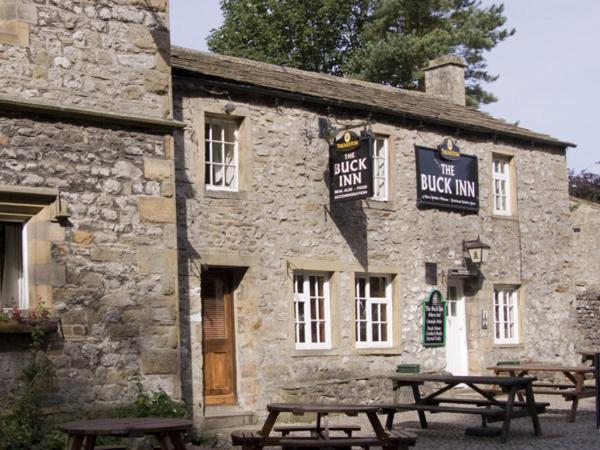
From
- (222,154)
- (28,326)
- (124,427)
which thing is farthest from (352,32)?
(124,427)

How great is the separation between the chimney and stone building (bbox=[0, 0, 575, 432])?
0.16 ft

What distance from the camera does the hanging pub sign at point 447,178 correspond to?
1853 centimetres

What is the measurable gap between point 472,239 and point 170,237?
27.0 feet

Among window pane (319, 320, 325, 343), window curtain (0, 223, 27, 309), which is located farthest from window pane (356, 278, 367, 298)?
window curtain (0, 223, 27, 309)

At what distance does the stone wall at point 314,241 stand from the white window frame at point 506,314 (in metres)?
0.14

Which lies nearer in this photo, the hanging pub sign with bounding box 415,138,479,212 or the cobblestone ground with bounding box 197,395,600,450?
the cobblestone ground with bounding box 197,395,600,450

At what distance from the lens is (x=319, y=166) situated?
16781 mm

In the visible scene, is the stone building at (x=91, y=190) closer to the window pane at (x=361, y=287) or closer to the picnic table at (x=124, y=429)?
the picnic table at (x=124, y=429)

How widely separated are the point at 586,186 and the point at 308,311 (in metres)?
23.8

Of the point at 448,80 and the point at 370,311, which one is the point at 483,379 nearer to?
the point at 370,311

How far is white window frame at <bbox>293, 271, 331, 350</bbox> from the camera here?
1644 cm

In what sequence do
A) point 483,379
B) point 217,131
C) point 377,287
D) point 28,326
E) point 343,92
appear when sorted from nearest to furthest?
1. point 28,326
2. point 483,379
3. point 217,131
4. point 377,287
5. point 343,92

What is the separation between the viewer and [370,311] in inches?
692

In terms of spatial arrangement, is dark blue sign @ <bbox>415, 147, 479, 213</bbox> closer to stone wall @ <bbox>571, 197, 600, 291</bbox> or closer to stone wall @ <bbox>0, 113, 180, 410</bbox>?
stone wall @ <bbox>0, 113, 180, 410</bbox>
